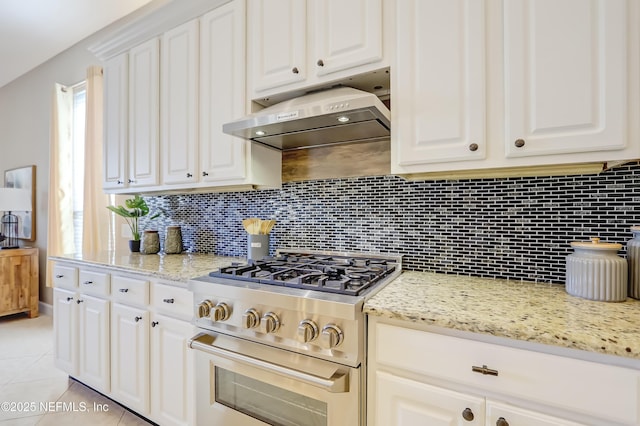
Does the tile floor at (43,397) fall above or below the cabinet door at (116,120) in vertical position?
below

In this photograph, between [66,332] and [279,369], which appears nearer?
[279,369]

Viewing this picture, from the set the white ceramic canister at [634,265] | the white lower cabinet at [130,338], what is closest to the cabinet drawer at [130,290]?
the white lower cabinet at [130,338]

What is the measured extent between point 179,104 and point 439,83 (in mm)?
1563

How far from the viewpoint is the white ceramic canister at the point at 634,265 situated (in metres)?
1.06

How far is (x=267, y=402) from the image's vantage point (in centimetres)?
121

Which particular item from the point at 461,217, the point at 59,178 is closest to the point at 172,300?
the point at 461,217

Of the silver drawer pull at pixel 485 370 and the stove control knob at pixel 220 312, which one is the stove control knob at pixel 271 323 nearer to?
the stove control knob at pixel 220 312

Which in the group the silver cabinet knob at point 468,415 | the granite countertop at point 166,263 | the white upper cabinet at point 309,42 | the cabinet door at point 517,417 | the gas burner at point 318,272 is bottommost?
the silver cabinet knob at point 468,415

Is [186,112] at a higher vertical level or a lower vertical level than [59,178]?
higher

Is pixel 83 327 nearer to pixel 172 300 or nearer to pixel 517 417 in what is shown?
pixel 172 300

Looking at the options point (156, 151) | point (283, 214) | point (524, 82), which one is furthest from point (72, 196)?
point (524, 82)

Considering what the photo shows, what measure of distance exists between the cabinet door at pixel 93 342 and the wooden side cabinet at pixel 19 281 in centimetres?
247

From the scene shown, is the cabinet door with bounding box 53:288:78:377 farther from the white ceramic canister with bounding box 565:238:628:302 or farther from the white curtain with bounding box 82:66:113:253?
the white ceramic canister with bounding box 565:238:628:302

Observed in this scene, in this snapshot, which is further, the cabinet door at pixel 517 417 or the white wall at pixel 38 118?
the white wall at pixel 38 118
